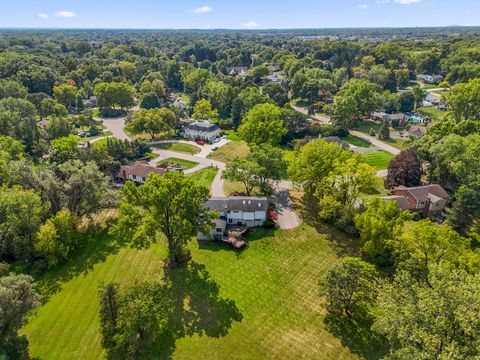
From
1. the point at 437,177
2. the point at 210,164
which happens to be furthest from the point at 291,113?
the point at 437,177

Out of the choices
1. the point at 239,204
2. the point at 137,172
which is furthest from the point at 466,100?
the point at 137,172

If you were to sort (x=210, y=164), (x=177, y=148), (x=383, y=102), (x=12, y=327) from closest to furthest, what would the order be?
1. (x=12, y=327)
2. (x=210, y=164)
3. (x=177, y=148)
4. (x=383, y=102)

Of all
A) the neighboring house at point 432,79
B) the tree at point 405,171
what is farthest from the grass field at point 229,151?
the neighboring house at point 432,79

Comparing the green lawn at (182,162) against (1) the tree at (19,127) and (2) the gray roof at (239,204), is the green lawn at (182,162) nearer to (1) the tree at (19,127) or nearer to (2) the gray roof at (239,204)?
(2) the gray roof at (239,204)

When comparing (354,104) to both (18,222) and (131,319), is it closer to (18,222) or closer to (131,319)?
(131,319)

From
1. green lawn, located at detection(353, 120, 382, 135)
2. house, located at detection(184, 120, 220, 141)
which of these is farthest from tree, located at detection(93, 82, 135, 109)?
green lawn, located at detection(353, 120, 382, 135)

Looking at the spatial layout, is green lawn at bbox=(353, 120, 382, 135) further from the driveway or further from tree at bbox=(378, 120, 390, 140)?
the driveway

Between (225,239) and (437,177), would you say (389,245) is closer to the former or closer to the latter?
(225,239)
